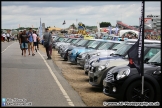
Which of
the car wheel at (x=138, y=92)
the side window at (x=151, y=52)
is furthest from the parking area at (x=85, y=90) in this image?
the side window at (x=151, y=52)

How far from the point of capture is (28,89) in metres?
12.6

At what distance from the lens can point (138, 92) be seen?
9.55 m

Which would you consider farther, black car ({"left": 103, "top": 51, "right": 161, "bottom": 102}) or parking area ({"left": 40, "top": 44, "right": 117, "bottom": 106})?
parking area ({"left": 40, "top": 44, "right": 117, "bottom": 106})

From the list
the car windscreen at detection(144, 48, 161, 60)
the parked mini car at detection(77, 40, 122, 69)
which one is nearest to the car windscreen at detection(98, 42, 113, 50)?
the parked mini car at detection(77, 40, 122, 69)

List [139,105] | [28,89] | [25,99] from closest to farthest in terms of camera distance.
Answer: [139,105]
[25,99]
[28,89]

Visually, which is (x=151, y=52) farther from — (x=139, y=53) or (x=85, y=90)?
(x=139, y=53)

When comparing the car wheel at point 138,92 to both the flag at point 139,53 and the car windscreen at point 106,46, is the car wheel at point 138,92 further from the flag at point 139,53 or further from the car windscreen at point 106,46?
the car windscreen at point 106,46

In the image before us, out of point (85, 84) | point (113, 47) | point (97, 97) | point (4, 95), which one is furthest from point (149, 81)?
point (113, 47)

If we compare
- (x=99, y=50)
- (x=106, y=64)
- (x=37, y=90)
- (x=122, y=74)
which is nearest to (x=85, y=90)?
(x=106, y=64)

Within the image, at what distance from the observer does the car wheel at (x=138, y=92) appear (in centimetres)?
948

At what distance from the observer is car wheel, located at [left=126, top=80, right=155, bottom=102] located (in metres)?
9.48

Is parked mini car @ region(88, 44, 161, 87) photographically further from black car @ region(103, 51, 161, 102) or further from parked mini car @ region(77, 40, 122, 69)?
parked mini car @ region(77, 40, 122, 69)

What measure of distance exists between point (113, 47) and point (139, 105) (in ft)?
31.7

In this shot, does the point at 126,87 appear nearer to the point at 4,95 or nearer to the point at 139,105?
the point at 139,105
